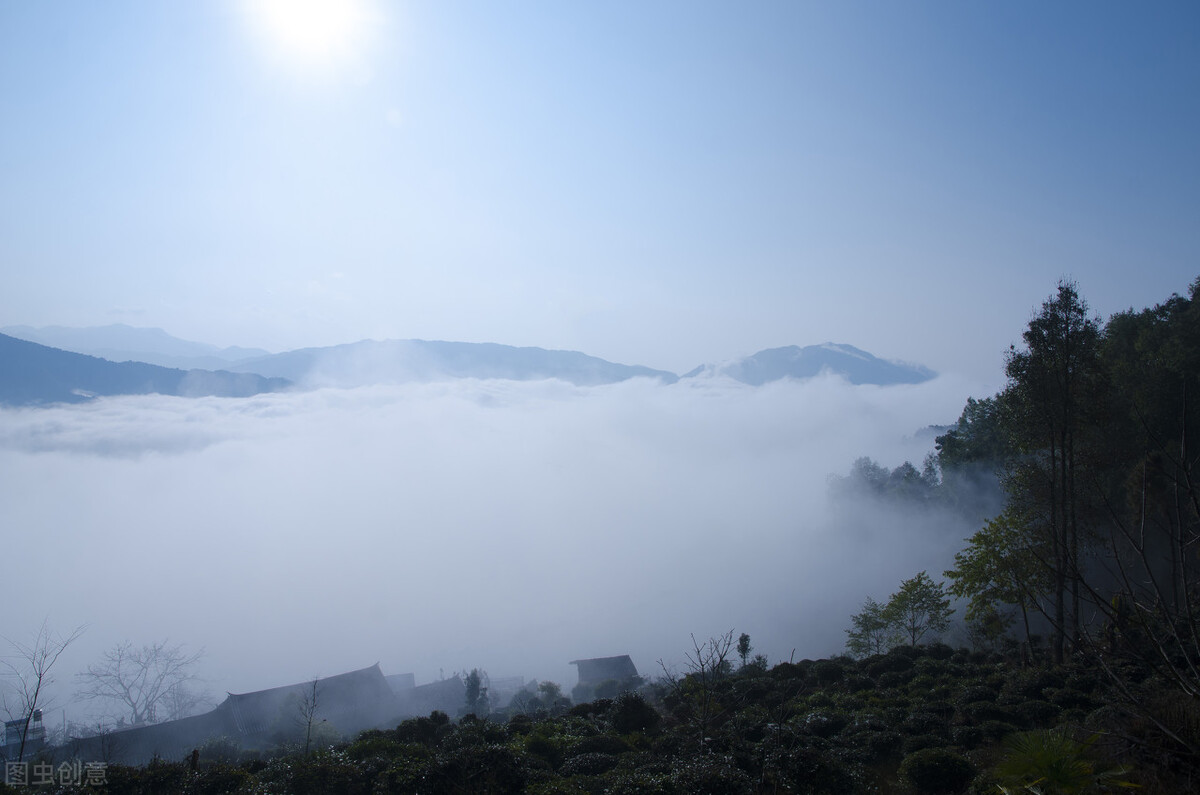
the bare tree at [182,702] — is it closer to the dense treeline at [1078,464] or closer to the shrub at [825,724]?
the shrub at [825,724]

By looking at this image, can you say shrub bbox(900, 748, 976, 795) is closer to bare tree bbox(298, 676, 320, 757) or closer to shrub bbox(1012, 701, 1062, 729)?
shrub bbox(1012, 701, 1062, 729)

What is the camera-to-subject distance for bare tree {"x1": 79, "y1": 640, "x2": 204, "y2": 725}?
5094 centimetres

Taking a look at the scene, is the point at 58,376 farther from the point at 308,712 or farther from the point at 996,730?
the point at 996,730

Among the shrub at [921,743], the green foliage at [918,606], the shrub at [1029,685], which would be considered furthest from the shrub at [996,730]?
the green foliage at [918,606]

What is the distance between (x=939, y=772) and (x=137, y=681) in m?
62.0

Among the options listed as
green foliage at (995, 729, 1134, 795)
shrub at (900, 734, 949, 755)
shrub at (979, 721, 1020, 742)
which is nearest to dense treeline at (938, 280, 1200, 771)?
shrub at (979, 721, 1020, 742)

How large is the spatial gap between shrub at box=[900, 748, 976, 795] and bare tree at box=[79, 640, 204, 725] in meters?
56.8

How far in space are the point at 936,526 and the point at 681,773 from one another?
7367 cm

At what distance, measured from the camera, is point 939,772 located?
11.6 metres

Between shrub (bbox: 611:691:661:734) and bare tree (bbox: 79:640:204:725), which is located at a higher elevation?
shrub (bbox: 611:691:661:734)

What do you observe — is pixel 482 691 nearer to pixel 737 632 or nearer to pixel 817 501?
pixel 737 632

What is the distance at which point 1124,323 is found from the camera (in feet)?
128

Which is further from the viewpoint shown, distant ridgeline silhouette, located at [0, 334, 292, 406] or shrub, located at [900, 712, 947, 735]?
distant ridgeline silhouette, located at [0, 334, 292, 406]

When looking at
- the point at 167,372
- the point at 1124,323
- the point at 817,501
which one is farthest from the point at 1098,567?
the point at 167,372
